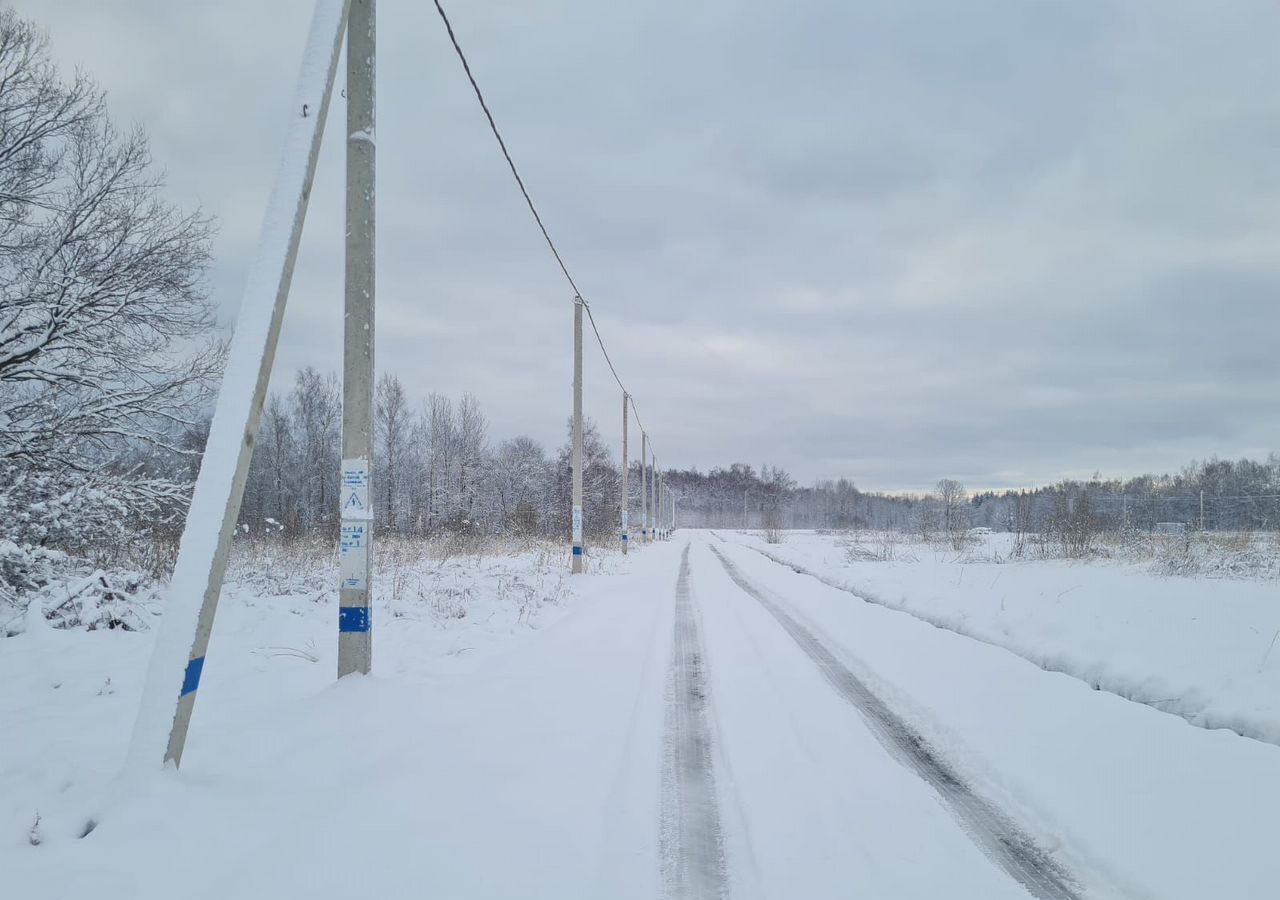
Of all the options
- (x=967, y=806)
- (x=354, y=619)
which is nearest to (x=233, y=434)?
(x=354, y=619)

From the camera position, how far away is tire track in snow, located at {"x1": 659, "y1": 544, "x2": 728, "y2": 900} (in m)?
2.55

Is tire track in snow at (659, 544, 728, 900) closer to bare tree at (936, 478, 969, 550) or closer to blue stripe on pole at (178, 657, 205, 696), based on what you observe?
blue stripe on pole at (178, 657, 205, 696)

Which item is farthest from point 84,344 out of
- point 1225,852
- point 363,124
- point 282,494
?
point 282,494

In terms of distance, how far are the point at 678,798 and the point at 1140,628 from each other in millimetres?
6975

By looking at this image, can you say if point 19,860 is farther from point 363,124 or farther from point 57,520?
point 57,520

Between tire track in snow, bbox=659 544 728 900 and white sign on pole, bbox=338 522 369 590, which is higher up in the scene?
white sign on pole, bbox=338 522 369 590

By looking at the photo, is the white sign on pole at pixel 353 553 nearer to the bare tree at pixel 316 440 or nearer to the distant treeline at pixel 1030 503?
the distant treeline at pixel 1030 503

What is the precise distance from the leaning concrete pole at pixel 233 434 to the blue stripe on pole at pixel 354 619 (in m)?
1.88

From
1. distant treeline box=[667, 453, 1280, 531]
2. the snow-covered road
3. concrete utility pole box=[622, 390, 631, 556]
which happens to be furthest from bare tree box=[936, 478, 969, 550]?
the snow-covered road

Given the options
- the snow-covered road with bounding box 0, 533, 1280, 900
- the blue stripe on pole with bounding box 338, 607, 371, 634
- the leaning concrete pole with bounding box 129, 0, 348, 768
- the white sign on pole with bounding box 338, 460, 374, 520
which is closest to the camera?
the snow-covered road with bounding box 0, 533, 1280, 900

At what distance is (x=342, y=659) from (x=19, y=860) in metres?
2.86

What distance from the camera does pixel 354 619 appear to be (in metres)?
5.23

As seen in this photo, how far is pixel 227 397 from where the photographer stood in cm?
329

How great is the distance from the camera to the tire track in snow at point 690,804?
255 cm
